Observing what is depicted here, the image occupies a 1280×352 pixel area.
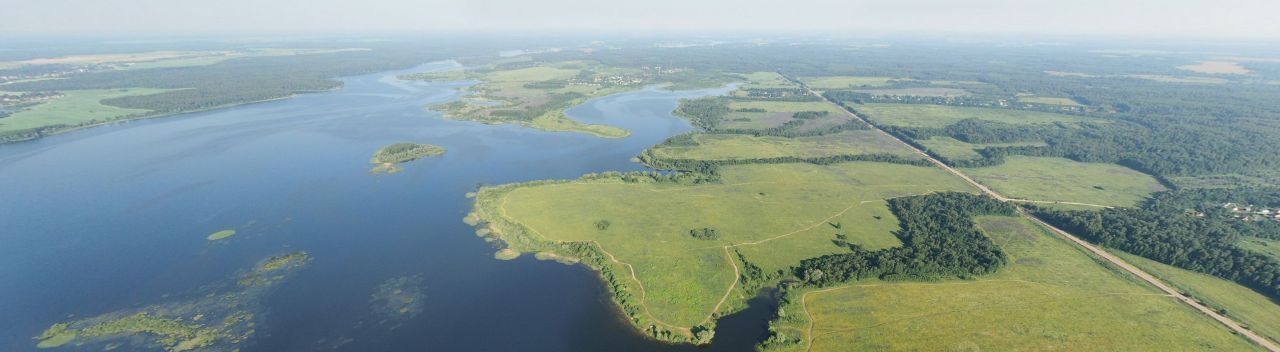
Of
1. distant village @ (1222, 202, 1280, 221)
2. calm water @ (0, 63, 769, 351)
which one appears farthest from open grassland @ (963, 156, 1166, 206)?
calm water @ (0, 63, 769, 351)

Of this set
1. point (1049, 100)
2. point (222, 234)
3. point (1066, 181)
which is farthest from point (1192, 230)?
point (1049, 100)

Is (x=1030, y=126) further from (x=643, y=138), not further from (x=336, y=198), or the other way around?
(x=336, y=198)

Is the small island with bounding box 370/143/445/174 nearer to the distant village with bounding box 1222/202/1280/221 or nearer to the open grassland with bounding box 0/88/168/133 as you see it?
the open grassland with bounding box 0/88/168/133

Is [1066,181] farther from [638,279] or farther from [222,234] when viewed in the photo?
[222,234]

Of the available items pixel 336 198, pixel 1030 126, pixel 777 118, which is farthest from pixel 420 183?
pixel 1030 126

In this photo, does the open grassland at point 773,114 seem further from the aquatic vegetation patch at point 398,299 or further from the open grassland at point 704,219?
the aquatic vegetation patch at point 398,299

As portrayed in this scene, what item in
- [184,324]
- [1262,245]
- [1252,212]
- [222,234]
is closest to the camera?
[184,324]

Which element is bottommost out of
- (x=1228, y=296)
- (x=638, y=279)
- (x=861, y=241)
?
(x=1228, y=296)
